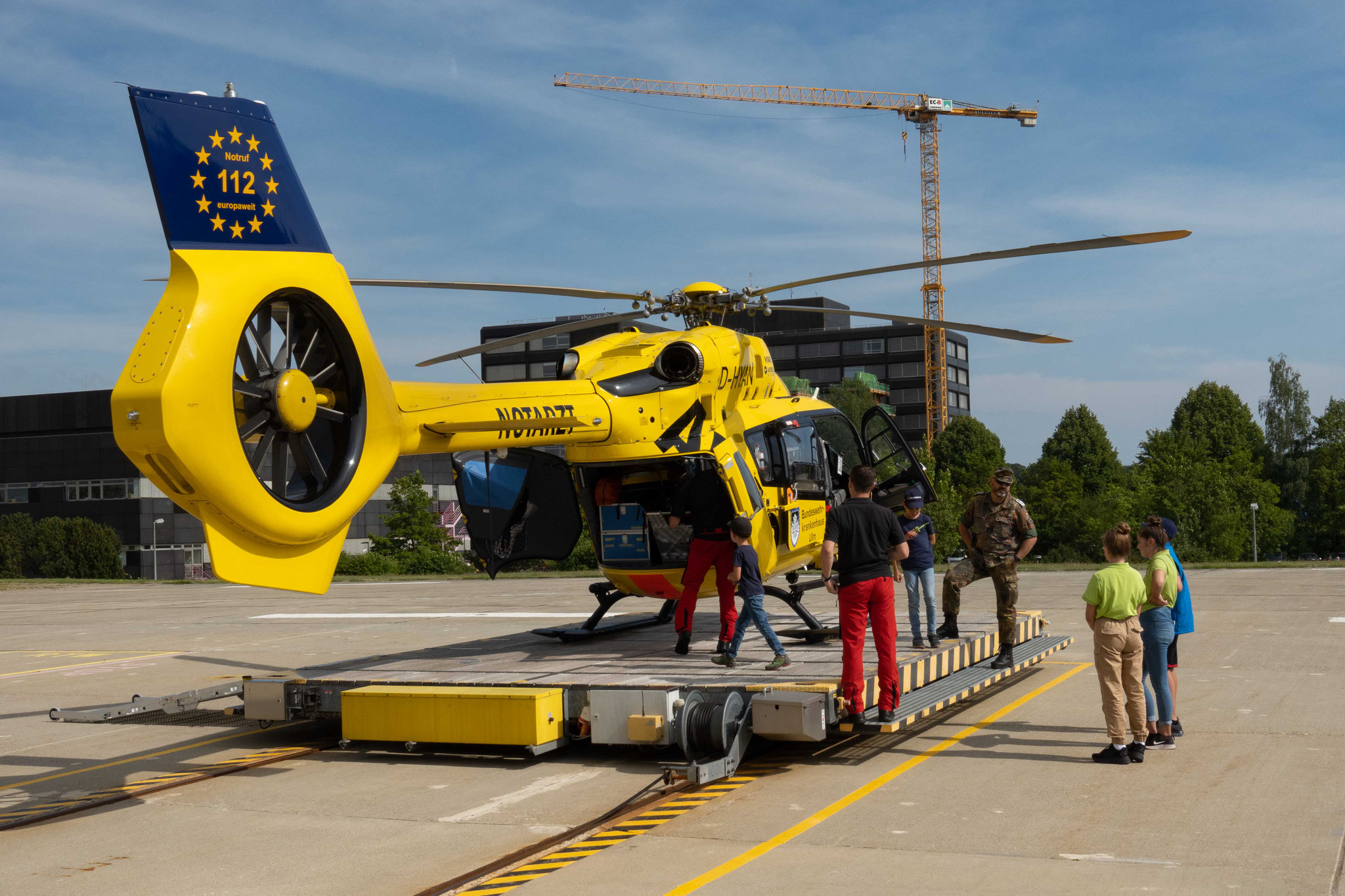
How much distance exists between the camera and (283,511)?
6543 mm

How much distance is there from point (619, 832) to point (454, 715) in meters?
2.34

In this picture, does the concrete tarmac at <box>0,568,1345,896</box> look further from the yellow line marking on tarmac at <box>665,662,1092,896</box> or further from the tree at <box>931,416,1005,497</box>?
the tree at <box>931,416,1005,497</box>

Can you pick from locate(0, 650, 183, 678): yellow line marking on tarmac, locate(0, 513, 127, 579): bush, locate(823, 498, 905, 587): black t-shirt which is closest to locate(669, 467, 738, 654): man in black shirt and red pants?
locate(823, 498, 905, 587): black t-shirt

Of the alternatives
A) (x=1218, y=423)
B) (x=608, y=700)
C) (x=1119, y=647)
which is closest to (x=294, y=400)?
(x=608, y=700)

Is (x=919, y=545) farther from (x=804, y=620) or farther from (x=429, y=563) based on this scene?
(x=429, y=563)

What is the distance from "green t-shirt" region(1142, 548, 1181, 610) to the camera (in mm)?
8836

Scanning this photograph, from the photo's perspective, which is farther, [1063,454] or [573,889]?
[1063,454]

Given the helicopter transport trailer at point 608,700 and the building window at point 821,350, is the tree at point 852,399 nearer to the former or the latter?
the building window at point 821,350

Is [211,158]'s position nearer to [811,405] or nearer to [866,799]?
[866,799]

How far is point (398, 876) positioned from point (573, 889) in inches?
40.7

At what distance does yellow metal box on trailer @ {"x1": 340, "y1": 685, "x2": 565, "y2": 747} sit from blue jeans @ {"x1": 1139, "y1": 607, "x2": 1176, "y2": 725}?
15.6ft

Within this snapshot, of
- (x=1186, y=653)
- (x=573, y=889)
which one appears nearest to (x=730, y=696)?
(x=573, y=889)

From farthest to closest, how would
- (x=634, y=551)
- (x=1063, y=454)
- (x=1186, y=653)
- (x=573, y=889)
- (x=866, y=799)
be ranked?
1. (x=1063, y=454)
2. (x=1186, y=653)
3. (x=634, y=551)
4. (x=866, y=799)
5. (x=573, y=889)

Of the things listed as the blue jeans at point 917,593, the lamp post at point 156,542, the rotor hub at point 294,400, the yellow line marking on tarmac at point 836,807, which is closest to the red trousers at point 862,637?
the yellow line marking on tarmac at point 836,807
